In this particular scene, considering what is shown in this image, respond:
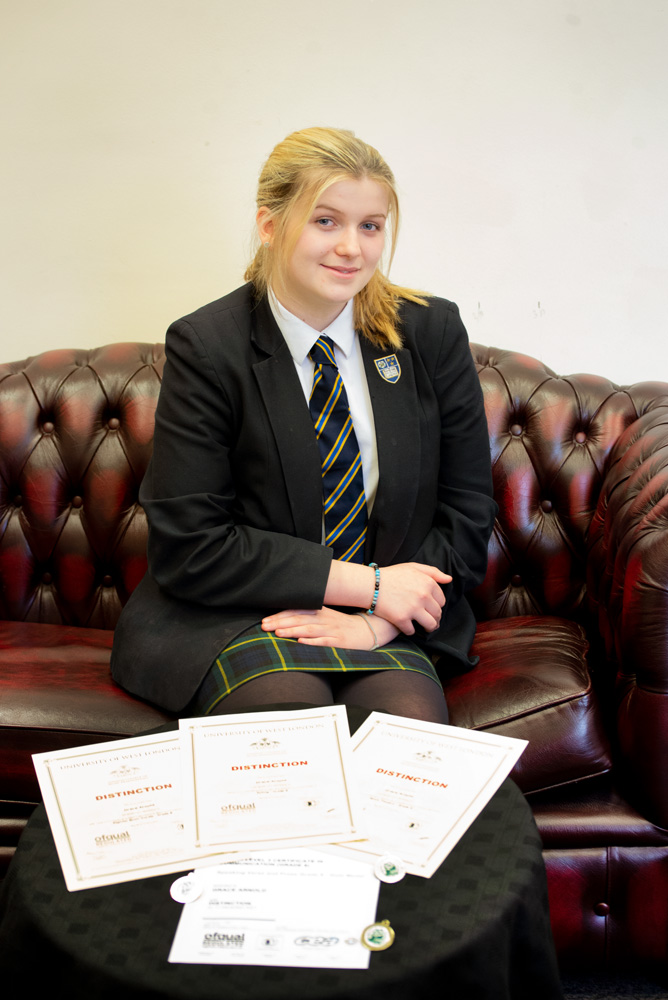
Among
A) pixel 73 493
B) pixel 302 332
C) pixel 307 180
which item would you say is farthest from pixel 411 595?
pixel 73 493

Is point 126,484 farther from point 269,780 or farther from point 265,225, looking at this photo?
point 269,780

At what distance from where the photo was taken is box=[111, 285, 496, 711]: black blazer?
149cm

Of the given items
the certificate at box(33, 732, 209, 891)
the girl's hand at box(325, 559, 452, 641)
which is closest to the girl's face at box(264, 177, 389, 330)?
the girl's hand at box(325, 559, 452, 641)

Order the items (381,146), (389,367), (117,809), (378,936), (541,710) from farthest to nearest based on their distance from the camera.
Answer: (381,146), (389,367), (541,710), (117,809), (378,936)

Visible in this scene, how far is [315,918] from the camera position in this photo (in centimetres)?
82

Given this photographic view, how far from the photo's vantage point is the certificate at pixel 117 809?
907mm

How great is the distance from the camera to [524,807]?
99 centimetres

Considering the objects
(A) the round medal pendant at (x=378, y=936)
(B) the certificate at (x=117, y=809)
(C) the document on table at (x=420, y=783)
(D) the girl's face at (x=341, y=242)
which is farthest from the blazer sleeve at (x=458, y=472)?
(A) the round medal pendant at (x=378, y=936)

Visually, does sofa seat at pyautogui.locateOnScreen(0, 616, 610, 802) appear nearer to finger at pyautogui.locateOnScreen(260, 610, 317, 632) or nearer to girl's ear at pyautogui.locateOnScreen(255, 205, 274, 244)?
finger at pyautogui.locateOnScreen(260, 610, 317, 632)

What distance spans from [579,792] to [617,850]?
109 millimetres

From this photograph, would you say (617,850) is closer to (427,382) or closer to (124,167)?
(427,382)

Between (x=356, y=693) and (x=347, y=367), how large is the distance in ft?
1.99

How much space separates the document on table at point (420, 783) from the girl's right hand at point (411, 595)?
1.23 feet

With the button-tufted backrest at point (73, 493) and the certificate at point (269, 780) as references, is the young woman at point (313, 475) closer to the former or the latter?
the certificate at point (269, 780)
